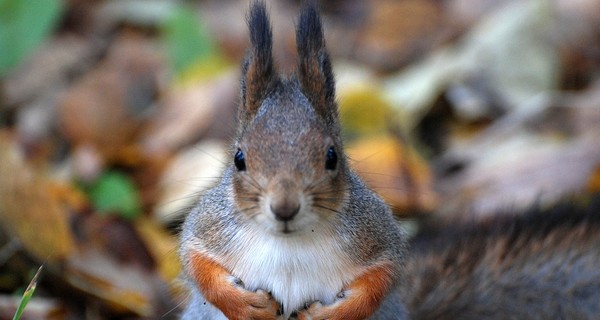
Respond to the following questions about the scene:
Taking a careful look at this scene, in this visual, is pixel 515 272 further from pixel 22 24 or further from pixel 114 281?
pixel 22 24

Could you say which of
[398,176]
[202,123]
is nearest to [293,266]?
[398,176]

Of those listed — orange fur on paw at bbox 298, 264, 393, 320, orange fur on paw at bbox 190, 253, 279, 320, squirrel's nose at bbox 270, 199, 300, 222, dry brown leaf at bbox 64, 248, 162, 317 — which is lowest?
dry brown leaf at bbox 64, 248, 162, 317

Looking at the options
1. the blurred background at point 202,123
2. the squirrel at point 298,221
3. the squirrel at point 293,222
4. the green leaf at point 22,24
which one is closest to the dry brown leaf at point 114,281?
the blurred background at point 202,123

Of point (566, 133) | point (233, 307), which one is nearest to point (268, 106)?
point (233, 307)

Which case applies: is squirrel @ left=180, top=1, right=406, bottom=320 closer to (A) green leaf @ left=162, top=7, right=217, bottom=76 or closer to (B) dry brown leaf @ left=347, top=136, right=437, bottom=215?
(B) dry brown leaf @ left=347, top=136, right=437, bottom=215

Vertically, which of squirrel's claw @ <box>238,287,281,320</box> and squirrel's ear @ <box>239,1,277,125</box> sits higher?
squirrel's ear @ <box>239,1,277,125</box>

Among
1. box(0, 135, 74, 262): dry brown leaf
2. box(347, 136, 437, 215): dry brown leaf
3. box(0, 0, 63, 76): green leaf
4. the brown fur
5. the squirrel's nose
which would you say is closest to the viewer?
the squirrel's nose

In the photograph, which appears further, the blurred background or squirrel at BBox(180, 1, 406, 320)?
the blurred background

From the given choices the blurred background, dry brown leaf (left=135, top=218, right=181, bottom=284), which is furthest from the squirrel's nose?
dry brown leaf (left=135, top=218, right=181, bottom=284)
